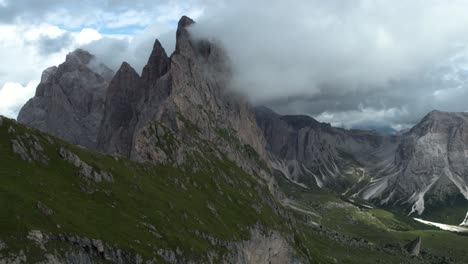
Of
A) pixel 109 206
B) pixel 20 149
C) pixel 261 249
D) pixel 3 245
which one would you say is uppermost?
pixel 20 149

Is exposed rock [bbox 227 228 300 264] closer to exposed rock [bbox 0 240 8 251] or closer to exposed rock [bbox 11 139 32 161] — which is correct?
exposed rock [bbox 11 139 32 161]

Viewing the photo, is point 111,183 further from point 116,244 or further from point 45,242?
point 45,242

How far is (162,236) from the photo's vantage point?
376ft

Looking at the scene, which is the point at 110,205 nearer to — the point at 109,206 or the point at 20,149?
the point at 109,206

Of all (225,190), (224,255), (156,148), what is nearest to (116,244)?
(224,255)

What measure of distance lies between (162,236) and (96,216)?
66.8 feet

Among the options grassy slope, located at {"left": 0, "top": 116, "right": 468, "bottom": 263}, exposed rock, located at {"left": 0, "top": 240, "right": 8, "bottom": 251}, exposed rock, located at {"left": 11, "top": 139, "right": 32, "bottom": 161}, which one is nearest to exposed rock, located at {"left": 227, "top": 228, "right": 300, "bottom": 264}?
grassy slope, located at {"left": 0, "top": 116, "right": 468, "bottom": 263}

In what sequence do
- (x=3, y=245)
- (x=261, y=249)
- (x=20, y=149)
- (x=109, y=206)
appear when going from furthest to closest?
1. (x=261, y=249)
2. (x=109, y=206)
3. (x=20, y=149)
4. (x=3, y=245)

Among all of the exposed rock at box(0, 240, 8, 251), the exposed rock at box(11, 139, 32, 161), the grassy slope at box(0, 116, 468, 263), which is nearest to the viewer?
the exposed rock at box(0, 240, 8, 251)

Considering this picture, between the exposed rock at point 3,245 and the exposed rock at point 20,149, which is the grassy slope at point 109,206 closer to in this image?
the exposed rock at point 3,245

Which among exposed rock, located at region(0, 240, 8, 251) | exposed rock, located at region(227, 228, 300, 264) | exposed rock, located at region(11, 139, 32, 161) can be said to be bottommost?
exposed rock, located at region(227, 228, 300, 264)

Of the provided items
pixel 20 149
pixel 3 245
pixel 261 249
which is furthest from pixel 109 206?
pixel 261 249

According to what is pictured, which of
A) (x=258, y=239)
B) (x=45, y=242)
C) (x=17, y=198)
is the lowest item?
(x=258, y=239)

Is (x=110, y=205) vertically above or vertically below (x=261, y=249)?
above
